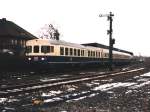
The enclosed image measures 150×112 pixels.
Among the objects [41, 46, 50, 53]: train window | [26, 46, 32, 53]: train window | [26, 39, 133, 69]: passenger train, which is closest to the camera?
[26, 39, 133, 69]: passenger train

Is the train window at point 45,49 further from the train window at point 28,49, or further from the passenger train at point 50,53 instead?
the train window at point 28,49

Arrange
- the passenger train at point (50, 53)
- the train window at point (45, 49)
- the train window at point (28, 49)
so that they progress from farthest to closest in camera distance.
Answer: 1. the train window at point (28, 49)
2. the train window at point (45, 49)
3. the passenger train at point (50, 53)

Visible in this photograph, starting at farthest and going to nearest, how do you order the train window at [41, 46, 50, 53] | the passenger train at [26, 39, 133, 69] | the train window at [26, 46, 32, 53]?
the train window at [26, 46, 32, 53] < the train window at [41, 46, 50, 53] < the passenger train at [26, 39, 133, 69]

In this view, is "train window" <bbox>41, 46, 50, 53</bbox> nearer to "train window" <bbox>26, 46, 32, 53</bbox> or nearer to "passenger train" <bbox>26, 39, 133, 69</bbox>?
"passenger train" <bbox>26, 39, 133, 69</bbox>

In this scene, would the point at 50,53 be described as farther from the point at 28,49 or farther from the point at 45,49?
the point at 28,49

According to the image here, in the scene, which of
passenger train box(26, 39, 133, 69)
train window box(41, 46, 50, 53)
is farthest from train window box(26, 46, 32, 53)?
train window box(41, 46, 50, 53)

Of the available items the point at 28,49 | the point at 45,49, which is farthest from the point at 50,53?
the point at 28,49

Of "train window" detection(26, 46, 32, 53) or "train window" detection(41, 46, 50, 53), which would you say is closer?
"train window" detection(41, 46, 50, 53)

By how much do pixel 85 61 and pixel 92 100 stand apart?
956 inches

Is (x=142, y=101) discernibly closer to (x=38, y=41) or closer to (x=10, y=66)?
(x=38, y=41)

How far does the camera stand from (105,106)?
962 cm

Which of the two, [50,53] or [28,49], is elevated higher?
[28,49]

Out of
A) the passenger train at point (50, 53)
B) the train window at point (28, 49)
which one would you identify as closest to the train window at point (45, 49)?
the passenger train at point (50, 53)

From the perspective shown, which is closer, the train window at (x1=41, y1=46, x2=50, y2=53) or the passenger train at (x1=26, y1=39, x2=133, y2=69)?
the passenger train at (x1=26, y1=39, x2=133, y2=69)
